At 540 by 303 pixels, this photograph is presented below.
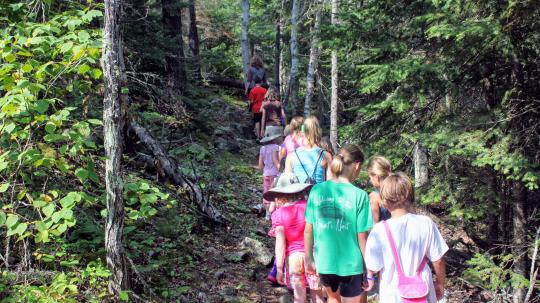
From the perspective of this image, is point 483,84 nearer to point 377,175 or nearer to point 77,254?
point 377,175

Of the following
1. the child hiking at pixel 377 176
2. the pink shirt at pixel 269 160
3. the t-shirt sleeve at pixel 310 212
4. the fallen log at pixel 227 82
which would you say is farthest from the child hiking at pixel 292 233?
the fallen log at pixel 227 82

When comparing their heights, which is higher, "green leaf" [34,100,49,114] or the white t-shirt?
"green leaf" [34,100,49,114]

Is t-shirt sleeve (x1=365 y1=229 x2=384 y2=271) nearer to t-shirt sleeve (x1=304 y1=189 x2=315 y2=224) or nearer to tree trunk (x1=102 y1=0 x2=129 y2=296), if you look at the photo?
t-shirt sleeve (x1=304 y1=189 x2=315 y2=224)

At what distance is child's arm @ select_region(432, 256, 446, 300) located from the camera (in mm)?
3646


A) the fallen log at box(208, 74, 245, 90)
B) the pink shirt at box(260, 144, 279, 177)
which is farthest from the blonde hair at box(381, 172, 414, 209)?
the fallen log at box(208, 74, 245, 90)

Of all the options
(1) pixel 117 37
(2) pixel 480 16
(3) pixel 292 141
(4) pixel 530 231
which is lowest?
(4) pixel 530 231

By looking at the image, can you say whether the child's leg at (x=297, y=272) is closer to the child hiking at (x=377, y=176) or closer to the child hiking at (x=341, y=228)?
the child hiking at (x=341, y=228)

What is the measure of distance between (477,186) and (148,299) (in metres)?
5.41

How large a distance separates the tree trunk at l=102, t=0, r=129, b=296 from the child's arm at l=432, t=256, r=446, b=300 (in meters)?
3.04

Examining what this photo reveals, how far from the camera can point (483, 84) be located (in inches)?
293

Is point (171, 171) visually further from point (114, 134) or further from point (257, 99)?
point (257, 99)

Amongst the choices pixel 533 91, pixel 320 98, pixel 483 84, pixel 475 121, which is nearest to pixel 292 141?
pixel 475 121

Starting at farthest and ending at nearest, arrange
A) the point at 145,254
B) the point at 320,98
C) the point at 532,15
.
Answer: the point at 320,98, the point at 532,15, the point at 145,254

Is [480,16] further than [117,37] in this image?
Yes
